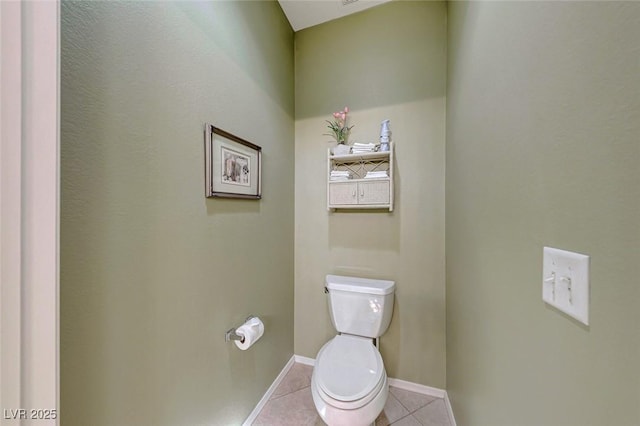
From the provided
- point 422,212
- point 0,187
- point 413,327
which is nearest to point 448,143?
point 422,212

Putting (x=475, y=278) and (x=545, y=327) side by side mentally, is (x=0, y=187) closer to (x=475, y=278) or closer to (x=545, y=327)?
(x=545, y=327)

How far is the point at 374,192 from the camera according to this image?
5.26 ft

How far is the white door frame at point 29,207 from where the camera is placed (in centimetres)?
43

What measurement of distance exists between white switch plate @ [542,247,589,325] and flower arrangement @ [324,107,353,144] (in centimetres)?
141

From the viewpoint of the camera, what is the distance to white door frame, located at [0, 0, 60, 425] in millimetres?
427

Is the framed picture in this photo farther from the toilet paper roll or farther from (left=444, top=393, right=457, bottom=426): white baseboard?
(left=444, top=393, right=457, bottom=426): white baseboard

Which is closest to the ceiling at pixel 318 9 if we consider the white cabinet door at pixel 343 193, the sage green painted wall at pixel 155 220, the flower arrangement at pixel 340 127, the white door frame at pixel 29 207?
the sage green painted wall at pixel 155 220

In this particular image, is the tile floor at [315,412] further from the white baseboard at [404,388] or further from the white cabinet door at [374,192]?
the white cabinet door at [374,192]

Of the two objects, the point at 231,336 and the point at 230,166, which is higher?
the point at 230,166

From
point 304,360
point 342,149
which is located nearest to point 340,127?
point 342,149

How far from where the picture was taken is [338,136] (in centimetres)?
174

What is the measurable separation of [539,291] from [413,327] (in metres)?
1.25

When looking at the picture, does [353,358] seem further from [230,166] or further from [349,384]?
[230,166]

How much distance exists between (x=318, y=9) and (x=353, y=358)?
2.35m
